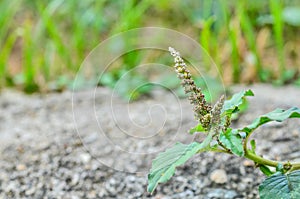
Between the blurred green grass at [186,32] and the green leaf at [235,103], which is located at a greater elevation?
the blurred green grass at [186,32]

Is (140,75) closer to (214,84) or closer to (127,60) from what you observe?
(127,60)

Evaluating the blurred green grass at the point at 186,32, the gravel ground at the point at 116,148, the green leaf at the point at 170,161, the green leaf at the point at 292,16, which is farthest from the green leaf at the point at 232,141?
the green leaf at the point at 292,16

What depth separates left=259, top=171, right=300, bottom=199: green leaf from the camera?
83 centimetres

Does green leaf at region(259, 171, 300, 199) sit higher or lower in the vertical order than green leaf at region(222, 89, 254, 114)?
lower

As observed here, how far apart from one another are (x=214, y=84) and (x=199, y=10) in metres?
0.72

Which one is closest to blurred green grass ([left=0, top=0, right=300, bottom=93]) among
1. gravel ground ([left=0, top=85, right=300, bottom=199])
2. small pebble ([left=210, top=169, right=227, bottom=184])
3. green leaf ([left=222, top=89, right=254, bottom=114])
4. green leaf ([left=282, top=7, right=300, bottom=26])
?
green leaf ([left=282, top=7, right=300, bottom=26])

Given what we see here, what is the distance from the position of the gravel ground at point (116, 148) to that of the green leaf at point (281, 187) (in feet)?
0.88

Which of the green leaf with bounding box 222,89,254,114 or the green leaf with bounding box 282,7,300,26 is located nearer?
the green leaf with bounding box 222,89,254,114

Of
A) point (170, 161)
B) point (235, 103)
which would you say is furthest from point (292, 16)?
point (170, 161)

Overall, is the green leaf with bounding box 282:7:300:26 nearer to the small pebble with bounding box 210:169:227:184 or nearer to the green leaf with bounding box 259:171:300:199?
the small pebble with bounding box 210:169:227:184

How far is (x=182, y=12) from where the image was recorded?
269 centimetres

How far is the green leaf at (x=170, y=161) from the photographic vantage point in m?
0.81

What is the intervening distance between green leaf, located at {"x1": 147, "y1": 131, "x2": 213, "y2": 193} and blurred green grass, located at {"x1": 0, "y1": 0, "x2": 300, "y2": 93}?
1085 millimetres

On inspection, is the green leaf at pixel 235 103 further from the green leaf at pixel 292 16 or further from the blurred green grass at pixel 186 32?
the green leaf at pixel 292 16
